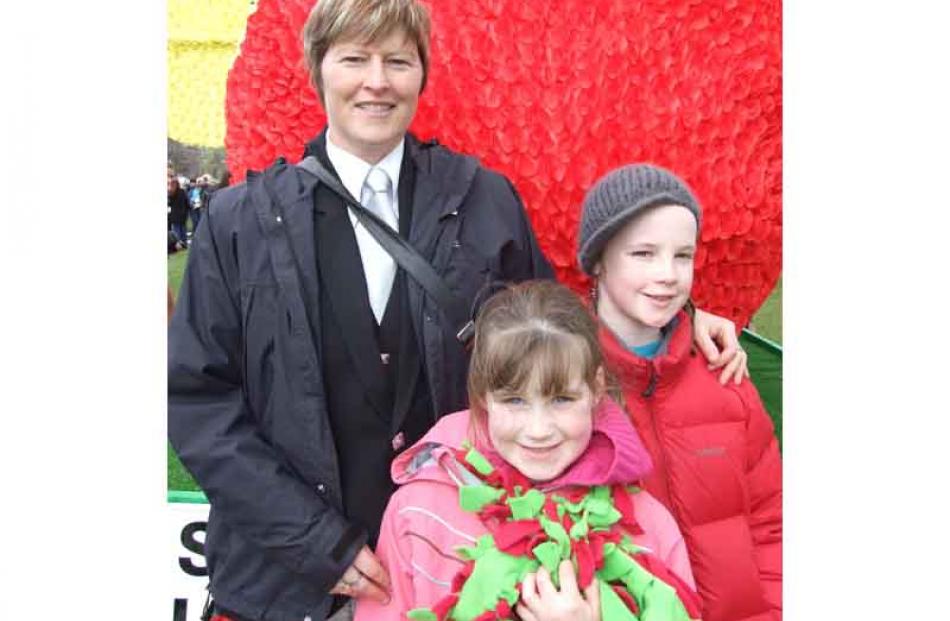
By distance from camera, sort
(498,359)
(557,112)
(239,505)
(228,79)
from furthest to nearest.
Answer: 1. (228,79)
2. (557,112)
3. (239,505)
4. (498,359)

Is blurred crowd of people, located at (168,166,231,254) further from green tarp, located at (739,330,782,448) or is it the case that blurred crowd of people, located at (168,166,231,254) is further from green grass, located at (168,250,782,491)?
green tarp, located at (739,330,782,448)

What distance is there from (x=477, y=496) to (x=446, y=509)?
0.07 m

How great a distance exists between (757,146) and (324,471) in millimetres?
834

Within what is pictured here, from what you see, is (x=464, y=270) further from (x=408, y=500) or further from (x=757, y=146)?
(x=757, y=146)

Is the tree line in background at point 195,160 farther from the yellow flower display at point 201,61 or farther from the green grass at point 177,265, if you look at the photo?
the green grass at point 177,265

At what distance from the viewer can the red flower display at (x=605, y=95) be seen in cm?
164

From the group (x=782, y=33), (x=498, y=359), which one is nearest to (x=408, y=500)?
(x=498, y=359)

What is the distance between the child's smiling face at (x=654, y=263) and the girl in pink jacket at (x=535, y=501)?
93 mm

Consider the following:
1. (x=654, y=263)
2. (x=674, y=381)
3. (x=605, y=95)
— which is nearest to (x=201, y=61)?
(x=605, y=95)

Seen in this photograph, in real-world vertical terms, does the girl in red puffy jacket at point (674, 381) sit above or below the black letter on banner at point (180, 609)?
above

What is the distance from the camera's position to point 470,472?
1.46m

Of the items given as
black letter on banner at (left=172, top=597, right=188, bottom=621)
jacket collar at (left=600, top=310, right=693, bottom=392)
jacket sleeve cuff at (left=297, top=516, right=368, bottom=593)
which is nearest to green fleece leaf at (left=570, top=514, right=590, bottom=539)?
jacket collar at (left=600, top=310, right=693, bottom=392)

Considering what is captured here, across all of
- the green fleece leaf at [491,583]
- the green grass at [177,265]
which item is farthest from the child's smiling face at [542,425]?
the green grass at [177,265]

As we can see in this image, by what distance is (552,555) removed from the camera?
4.55ft
